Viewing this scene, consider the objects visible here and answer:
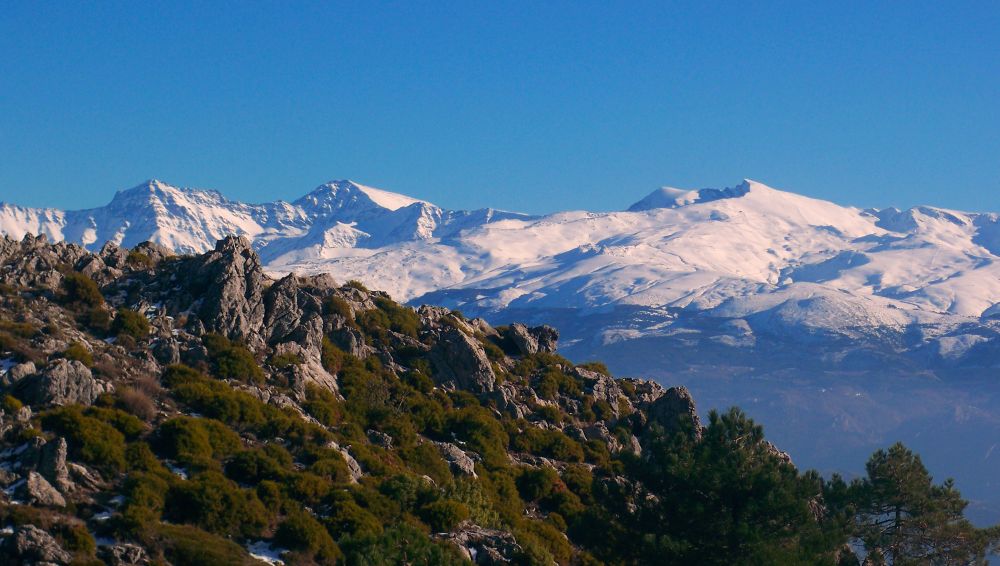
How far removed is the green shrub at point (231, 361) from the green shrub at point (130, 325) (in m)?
2.67

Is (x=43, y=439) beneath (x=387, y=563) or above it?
above

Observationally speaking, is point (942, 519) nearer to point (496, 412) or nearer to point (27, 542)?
point (496, 412)

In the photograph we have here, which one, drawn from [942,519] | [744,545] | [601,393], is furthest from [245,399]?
[942,519]

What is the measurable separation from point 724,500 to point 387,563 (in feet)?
53.6

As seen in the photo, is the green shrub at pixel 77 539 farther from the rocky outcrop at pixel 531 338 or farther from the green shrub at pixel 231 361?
the rocky outcrop at pixel 531 338

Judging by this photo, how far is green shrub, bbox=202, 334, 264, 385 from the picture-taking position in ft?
181

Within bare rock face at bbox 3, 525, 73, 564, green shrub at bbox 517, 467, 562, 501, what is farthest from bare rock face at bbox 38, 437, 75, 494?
green shrub at bbox 517, 467, 562, 501

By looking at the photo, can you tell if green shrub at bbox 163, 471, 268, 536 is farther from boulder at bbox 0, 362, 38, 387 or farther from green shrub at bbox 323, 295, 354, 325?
green shrub at bbox 323, 295, 354, 325

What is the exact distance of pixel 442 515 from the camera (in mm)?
46062

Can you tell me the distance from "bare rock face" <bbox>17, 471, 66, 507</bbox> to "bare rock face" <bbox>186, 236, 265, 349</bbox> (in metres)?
18.9

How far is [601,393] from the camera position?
2785 inches

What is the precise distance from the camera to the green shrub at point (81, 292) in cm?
5831

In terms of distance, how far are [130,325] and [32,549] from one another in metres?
21.1

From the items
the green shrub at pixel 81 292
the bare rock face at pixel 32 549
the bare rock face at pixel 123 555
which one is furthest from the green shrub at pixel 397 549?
the green shrub at pixel 81 292
